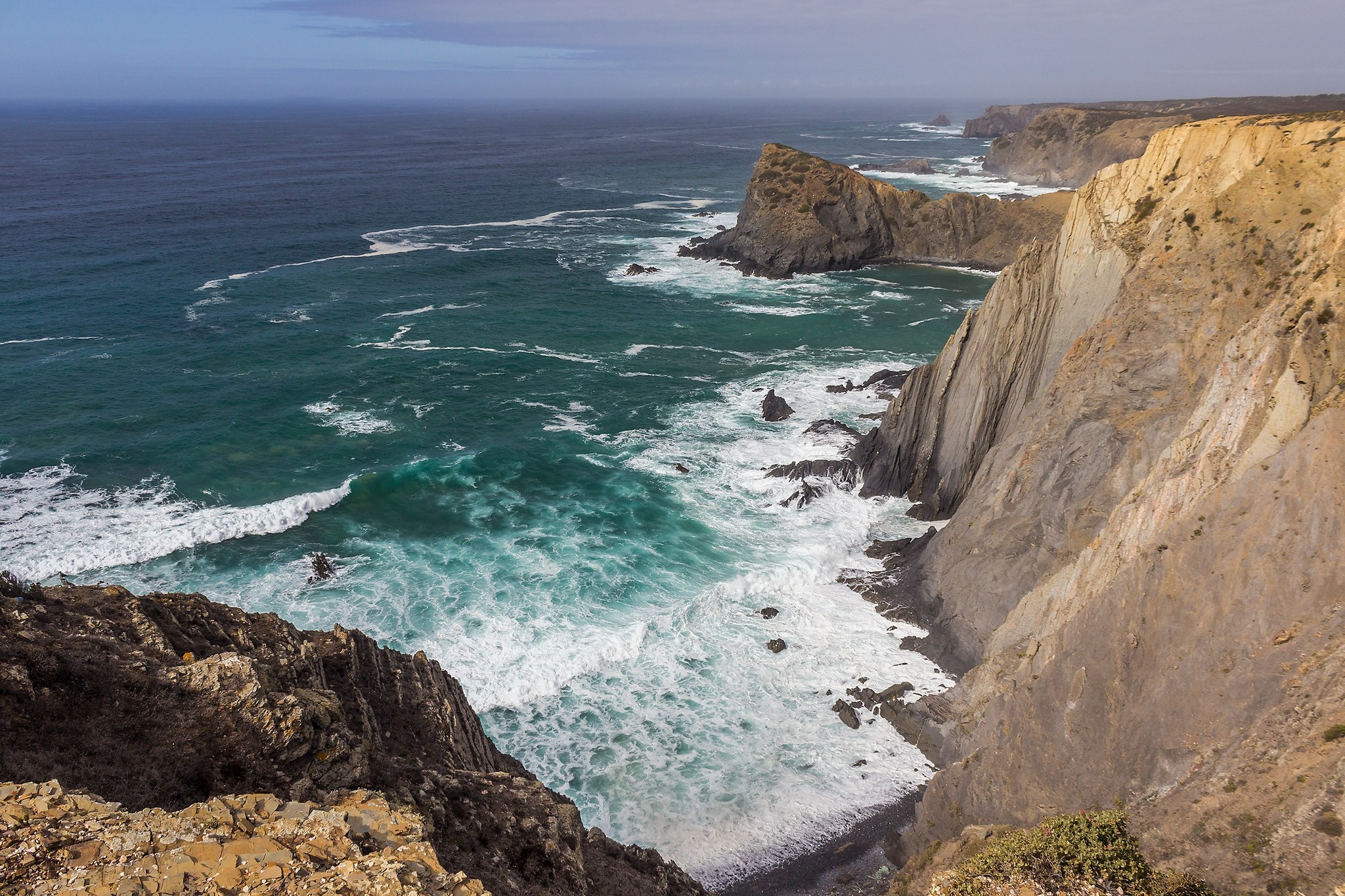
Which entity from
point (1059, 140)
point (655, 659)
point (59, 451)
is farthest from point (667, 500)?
point (1059, 140)

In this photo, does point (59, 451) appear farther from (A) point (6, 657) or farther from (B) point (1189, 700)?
(B) point (1189, 700)

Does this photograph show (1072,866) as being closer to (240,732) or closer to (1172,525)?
(1172,525)

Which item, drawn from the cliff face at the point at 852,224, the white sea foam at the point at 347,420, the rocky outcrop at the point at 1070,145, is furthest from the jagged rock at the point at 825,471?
the rocky outcrop at the point at 1070,145

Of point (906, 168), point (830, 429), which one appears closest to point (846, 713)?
point (830, 429)

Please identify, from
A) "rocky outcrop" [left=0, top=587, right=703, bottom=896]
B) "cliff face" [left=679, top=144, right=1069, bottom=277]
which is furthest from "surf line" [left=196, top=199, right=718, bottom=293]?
"rocky outcrop" [left=0, top=587, right=703, bottom=896]

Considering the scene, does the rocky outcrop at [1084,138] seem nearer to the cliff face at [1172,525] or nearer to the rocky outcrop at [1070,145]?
the rocky outcrop at [1070,145]

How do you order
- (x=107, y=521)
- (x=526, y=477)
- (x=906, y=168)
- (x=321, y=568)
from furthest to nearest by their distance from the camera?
1. (x=906, y=168)
2. (x=526, y=477)
3. (x=107, y=521)
4. (x=321, y=568)
